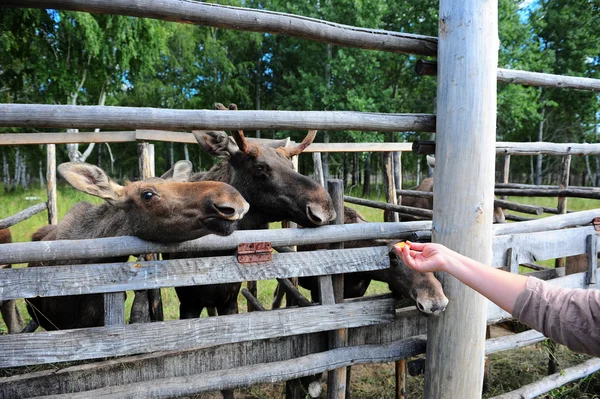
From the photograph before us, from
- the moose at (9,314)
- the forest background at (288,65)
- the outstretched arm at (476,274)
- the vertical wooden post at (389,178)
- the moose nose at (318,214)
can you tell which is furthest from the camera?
the forest background at (288,65)

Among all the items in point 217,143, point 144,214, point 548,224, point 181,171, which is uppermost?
point 217,143

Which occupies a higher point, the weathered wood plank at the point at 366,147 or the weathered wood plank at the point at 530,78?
the weathered wood plank at the point at 530,78

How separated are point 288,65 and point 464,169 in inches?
1027

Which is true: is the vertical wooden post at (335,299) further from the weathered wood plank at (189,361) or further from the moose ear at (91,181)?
the moose ear at (91,181)

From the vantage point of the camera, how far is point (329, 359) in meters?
2.75

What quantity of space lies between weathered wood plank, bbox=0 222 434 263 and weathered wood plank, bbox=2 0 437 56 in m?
1.25

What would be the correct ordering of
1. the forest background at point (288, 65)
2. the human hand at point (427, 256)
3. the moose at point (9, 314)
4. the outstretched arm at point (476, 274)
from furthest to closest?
the forest background at point (288, 65) < the moose at point (9, 314) < the human hand at point (427, 256) < the outstretched arm at point (476, 274)

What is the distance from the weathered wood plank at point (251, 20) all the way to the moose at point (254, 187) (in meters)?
1.07

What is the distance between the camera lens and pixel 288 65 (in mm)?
26844

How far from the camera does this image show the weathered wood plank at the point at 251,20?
2.03 m

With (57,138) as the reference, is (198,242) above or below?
below

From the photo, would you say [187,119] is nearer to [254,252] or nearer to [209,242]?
[209,242]

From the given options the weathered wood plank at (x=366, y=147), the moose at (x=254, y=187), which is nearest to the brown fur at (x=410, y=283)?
the moose at (x=254, y=187)

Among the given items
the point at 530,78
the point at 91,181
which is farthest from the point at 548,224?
the point at 91,181
